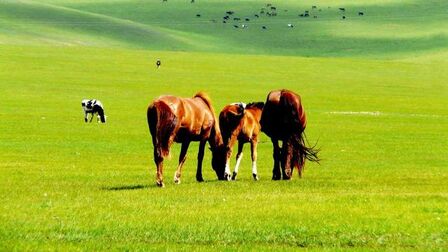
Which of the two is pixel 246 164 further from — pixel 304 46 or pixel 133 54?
pixel 304 46

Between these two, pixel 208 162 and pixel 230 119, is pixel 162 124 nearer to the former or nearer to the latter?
pixel 230 119

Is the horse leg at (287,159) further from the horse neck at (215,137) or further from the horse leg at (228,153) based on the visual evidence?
the horse neck at (215,137)

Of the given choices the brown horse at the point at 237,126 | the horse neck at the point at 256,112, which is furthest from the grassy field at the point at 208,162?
the horse neck at the point at 256,112

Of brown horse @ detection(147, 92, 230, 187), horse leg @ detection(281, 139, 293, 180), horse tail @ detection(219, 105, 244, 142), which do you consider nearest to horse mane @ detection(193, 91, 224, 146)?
brown horse @ detection(147, 92, 230, 187)

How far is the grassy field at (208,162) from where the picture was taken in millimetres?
13133

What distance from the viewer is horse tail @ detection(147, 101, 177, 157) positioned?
19.6 metres

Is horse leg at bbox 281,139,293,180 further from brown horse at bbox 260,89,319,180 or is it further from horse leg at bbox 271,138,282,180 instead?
horse leg at bbox 271,138,282,180

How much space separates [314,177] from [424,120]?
31.8 metres

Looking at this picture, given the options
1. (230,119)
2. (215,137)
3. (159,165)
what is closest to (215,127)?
(215,137)

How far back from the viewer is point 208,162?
30188 millimetres

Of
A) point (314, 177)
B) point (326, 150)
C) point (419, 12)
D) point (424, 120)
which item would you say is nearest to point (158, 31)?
point (419, 12)

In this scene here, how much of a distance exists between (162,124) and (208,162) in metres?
10.6

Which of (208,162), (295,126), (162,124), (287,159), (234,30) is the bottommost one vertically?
(234,30)

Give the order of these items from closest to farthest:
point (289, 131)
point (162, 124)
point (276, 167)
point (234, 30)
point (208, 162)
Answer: point (162, 124) → point (289, 131) → point (276, 167) → point (208, 162) → point (234, 30)
